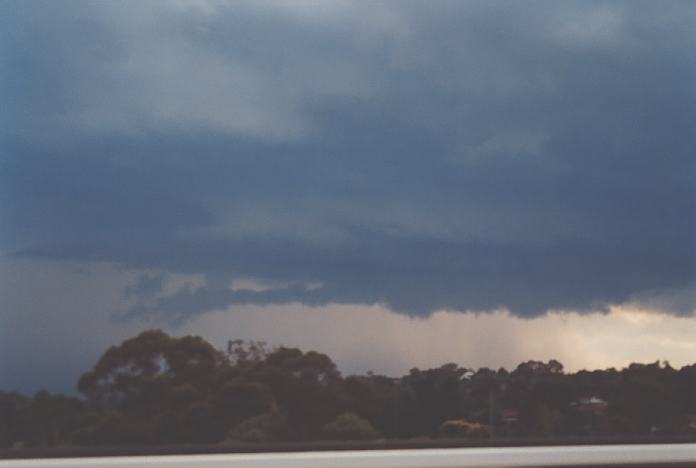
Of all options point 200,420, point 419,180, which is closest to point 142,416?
point 200,420

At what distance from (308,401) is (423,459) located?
0.38m

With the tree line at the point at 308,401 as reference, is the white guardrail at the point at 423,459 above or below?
below

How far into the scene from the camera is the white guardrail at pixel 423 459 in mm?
1742

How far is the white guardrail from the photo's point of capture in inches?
68.6

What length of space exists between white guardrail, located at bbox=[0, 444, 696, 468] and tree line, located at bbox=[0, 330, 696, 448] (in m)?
0.10

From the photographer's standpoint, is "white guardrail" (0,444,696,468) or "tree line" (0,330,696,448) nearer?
"white guardrail" (0,444,696,468)

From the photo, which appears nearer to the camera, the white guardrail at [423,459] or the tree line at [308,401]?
the white guardrail at [423,459]

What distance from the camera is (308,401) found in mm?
2062

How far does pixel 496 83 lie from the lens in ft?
7.61

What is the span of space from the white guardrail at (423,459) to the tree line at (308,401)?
0.10 metres

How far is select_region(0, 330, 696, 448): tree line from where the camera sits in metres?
1.88

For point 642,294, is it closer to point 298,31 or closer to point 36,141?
point 298,31

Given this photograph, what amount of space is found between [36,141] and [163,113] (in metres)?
0.37

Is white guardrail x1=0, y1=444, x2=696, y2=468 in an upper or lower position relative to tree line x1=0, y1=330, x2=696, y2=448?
lower
